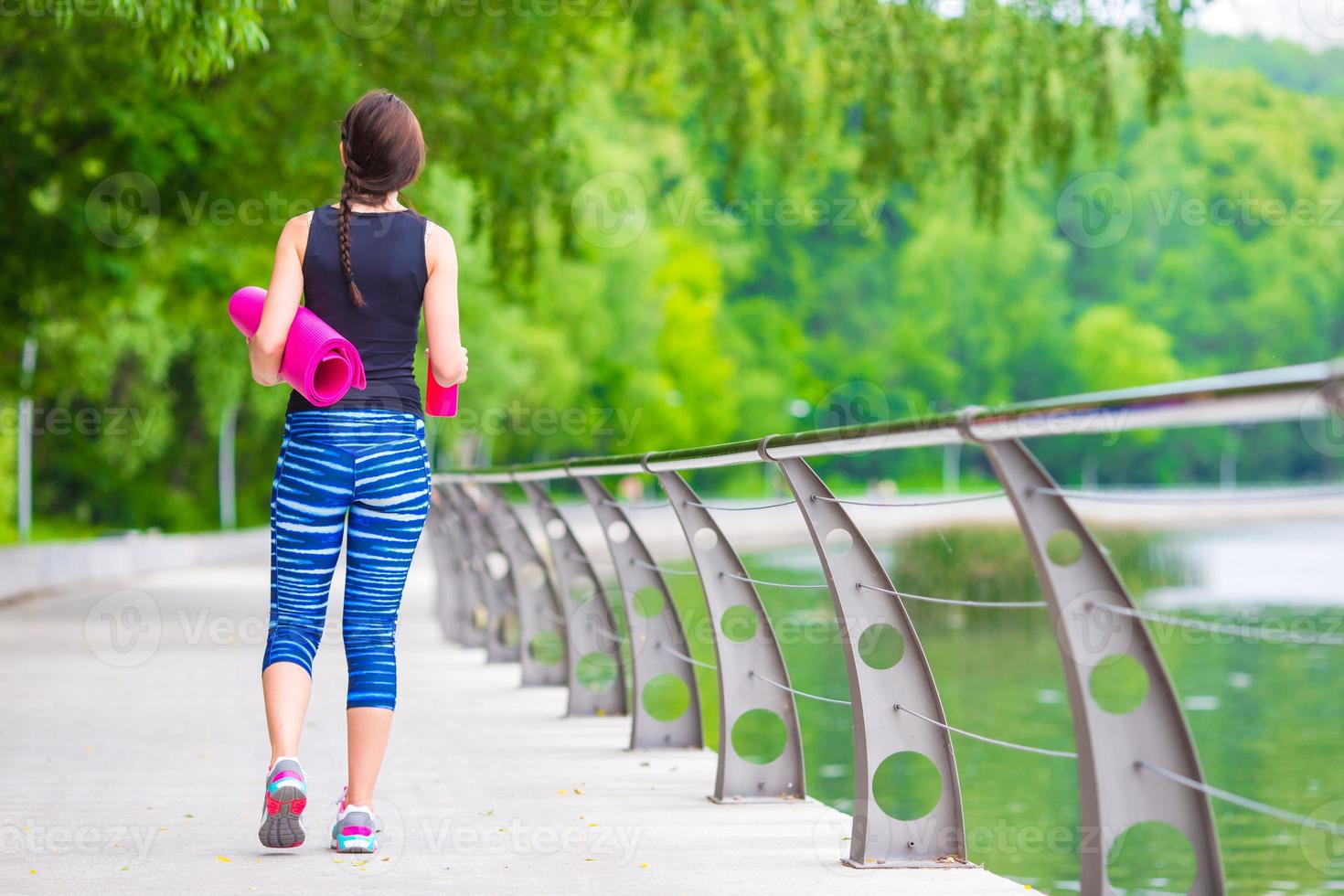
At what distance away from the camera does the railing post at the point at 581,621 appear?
8.08 metres

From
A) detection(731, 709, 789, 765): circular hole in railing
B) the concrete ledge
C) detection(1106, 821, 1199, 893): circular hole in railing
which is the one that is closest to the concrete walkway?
detection(731, 709, 789, 765): circular hole in railing

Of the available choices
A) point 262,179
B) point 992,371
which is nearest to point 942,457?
point 992,371

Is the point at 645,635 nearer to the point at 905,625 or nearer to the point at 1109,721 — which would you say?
the point at 905,625

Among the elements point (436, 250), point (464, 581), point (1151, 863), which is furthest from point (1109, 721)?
point (464, 581)

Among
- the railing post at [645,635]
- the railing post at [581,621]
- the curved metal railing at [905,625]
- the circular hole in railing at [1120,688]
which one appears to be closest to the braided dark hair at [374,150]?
the curved metal railing at [905,625]

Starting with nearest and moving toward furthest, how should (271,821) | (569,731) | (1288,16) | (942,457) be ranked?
(271,821) < (569,731) < (1288,16) < (942,457)

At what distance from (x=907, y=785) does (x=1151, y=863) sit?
192 cm

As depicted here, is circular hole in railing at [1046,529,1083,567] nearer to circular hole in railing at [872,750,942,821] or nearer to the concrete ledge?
circular hole in railing at [872,750,942,821]

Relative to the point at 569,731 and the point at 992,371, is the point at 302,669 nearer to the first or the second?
the point at 569,731

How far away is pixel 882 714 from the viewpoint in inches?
179

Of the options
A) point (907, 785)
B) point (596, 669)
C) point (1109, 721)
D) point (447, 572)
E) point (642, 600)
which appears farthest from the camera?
point (447, 572)

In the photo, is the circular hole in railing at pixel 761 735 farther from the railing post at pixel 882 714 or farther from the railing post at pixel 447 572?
the railing post at pixel 882 714

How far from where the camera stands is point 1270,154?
109 metres

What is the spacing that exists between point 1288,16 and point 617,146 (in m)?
53.1
